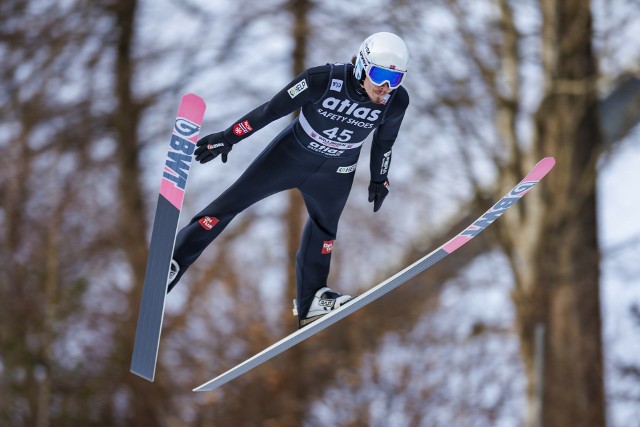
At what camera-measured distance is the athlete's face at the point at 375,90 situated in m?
5.59

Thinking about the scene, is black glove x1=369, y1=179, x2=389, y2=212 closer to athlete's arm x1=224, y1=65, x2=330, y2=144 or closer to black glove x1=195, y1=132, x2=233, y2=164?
athlete's arm x1=224, y1=65, x2=330, y2=144

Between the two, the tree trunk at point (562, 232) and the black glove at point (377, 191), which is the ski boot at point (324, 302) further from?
the tree trunk at point (562, 232)

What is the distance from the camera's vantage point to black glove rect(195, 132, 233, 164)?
5.79 m

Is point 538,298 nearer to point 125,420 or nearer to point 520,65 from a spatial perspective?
point 520,65

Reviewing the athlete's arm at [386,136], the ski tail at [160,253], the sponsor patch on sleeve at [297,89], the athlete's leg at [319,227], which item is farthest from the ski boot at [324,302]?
the sponsor patch on sleeve at [297,89]

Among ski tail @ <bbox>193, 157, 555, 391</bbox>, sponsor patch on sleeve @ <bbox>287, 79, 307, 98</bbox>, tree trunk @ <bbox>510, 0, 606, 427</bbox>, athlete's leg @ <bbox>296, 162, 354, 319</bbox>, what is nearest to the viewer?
sponsor patch on sleeve @ <bbox>287, 79, 307, 98</bbox>

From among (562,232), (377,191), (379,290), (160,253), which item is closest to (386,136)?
(377,191)

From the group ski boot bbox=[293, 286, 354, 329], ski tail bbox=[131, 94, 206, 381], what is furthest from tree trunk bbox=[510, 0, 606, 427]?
ski tail bbox=[131, 94, 206, 381]

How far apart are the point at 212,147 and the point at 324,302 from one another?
1.49 metres

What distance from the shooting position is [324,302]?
6.75 metres

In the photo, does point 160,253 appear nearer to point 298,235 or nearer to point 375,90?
point 375,90

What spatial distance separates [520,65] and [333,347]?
560 cm

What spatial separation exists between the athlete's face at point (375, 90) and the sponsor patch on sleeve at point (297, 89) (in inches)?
13.6

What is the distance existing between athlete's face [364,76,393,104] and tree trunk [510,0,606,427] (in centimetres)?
1055
